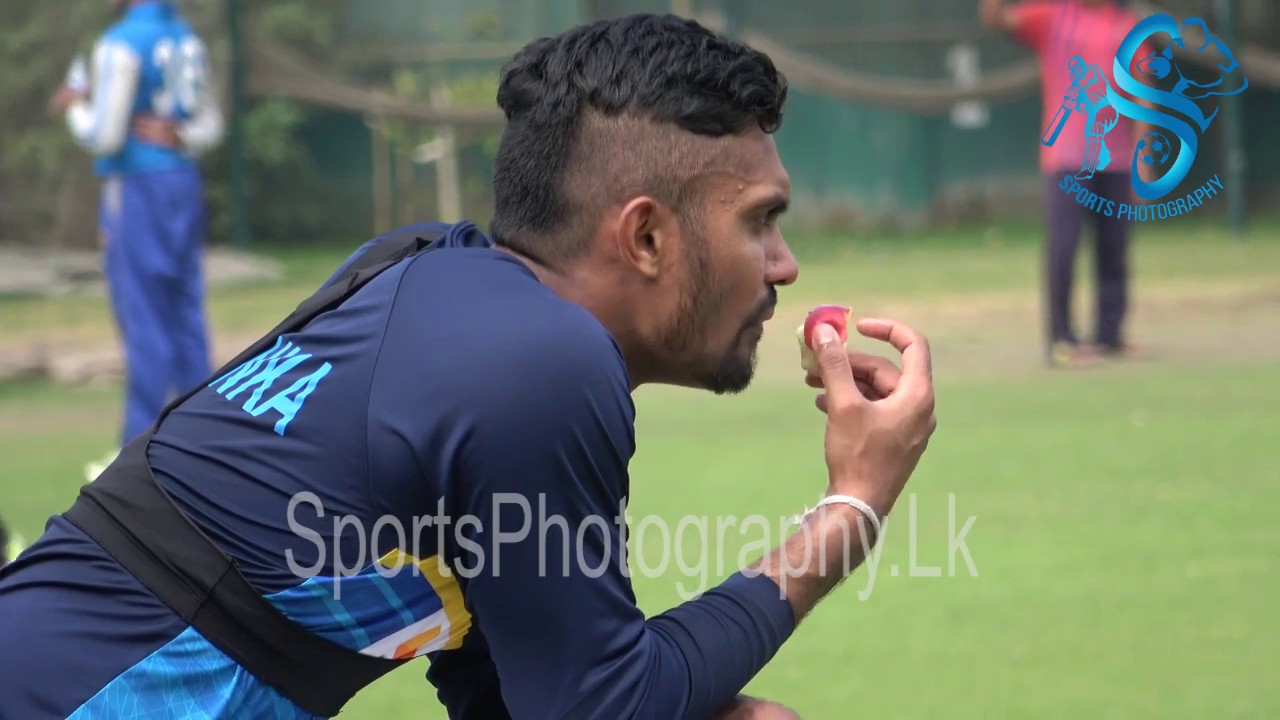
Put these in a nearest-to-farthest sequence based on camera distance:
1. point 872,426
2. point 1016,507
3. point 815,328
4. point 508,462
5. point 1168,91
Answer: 1. point 508,462
2. point 872,426
3. point 815,328
4. point 1016,507
5. point 1168,91

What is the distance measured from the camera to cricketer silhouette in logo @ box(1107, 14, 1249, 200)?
30.5 feet

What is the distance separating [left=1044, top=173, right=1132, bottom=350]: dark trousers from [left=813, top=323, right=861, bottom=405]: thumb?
7.31 meters

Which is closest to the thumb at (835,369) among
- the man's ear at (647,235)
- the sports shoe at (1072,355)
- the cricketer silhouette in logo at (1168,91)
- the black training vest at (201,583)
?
the man's ear at (647,235)

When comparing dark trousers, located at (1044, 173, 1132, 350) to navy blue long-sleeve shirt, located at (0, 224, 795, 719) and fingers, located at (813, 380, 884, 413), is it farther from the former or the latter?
navy blue long-sleeve shirt, located at (0, 224, 795, 719)

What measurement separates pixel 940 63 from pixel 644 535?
41.8 ft

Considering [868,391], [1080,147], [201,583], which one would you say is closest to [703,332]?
[868,391]

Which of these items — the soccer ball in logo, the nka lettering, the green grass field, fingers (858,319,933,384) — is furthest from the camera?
the soccer ball in logo

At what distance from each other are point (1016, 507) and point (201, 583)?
441 centimetres

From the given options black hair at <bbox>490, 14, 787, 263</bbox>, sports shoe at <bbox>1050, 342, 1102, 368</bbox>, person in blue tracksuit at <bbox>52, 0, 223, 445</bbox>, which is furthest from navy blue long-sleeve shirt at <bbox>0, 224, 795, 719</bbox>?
sports shoe at <bbox>1050, 342, 1102, 368</bbox>

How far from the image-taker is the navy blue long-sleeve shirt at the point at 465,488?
2020 millimetres

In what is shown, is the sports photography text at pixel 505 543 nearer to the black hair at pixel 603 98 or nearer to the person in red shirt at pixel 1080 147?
the black hair at pixel 603 98

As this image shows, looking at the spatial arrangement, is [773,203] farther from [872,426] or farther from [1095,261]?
[1095,261]

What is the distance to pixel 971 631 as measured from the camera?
15.5ft

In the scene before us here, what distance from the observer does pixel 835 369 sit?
7.72 ft
